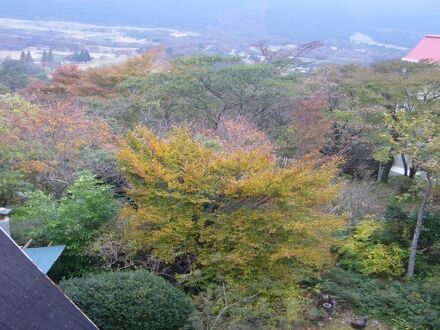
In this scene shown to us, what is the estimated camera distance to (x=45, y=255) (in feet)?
29.5

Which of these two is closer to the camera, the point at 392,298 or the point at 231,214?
the point at 231,214

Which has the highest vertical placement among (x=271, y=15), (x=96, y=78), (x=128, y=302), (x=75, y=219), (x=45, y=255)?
(x=271, y=15)

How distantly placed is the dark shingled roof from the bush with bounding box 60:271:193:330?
3.78 ft

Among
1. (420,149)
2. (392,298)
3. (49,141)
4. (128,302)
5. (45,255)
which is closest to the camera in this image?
(128,302)

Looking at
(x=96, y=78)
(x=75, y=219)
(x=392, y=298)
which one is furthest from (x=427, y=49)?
(x=75, y=219)

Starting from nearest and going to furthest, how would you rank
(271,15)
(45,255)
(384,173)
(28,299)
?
(28,299), (45,255), (384,173), (271,15)

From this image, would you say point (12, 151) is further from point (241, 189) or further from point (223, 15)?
point (223, 15)

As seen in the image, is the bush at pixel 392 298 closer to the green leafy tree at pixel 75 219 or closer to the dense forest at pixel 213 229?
the dense forest at pixel 213 229

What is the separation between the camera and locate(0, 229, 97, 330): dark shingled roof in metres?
6.15

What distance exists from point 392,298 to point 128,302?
5.23 meters

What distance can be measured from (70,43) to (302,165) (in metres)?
69.5

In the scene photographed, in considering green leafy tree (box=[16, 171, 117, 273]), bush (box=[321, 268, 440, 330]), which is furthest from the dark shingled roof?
bush (box=[321, 268, 440, 330])

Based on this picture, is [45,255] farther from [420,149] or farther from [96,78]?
[96,78]

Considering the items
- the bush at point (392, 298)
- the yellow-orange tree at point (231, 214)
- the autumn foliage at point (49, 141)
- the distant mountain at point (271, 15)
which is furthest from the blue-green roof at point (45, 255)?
the distant mountain at point (271, 15)
